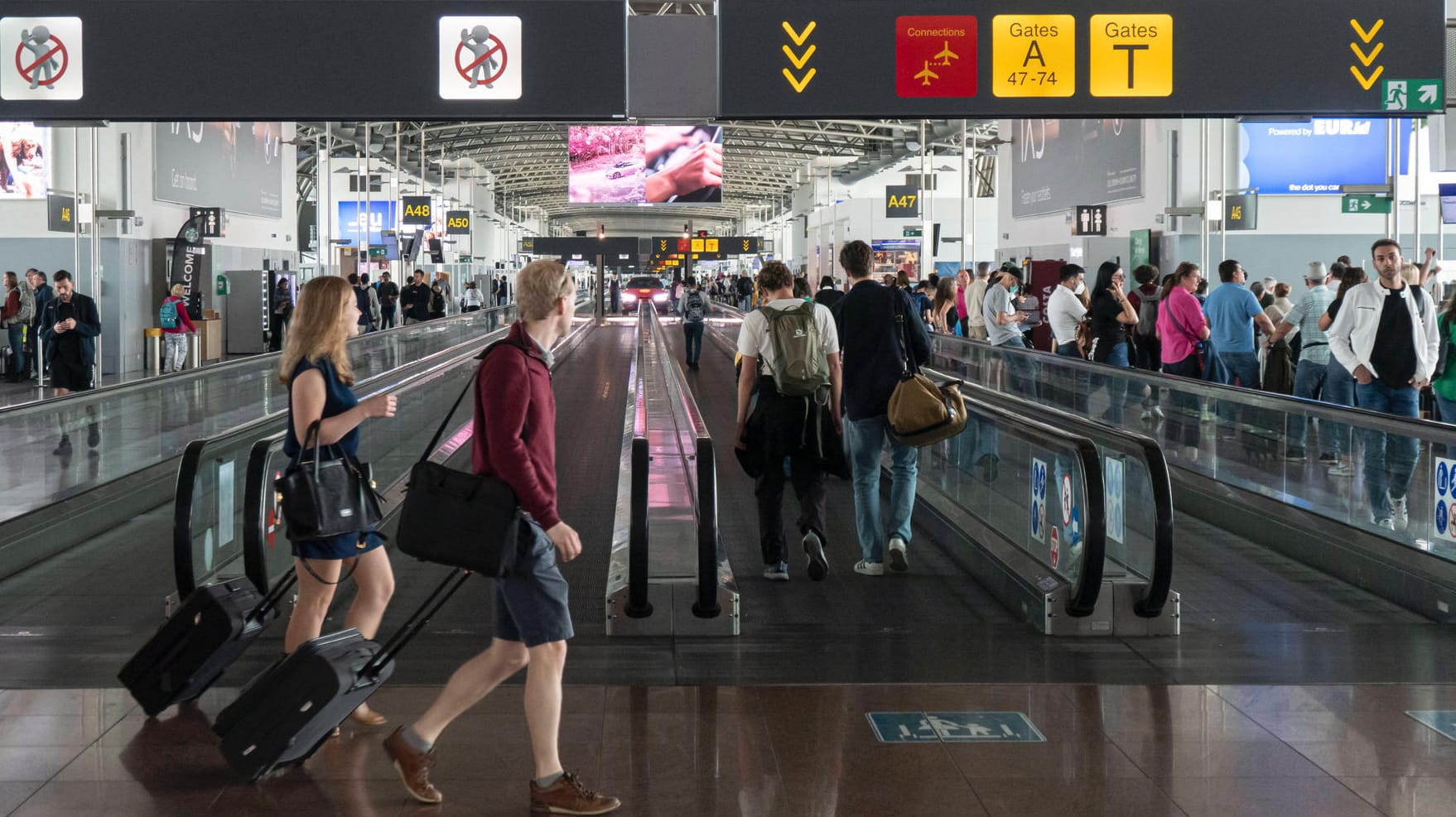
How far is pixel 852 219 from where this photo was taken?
4341 centimetres

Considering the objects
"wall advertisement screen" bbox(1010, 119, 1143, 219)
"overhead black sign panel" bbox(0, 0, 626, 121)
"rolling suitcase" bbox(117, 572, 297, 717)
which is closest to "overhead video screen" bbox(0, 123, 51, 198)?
"overhead black sign panel" bbox(0, 0, 626, 121)

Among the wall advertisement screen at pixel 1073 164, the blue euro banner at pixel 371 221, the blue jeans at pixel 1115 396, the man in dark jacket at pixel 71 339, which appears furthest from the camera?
the blue euro banner at pixel 371 221

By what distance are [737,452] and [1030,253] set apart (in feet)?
80.9

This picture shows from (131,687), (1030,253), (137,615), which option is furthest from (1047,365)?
(1030,253)

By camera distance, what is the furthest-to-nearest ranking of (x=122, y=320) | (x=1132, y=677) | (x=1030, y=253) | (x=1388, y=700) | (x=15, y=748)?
(x=1030, y=253)
(x=122, y=320)
(x=1132, y=677)
(x=1388, y=700)
(x=15, y=748)

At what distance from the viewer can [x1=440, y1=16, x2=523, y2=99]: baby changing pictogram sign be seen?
9102 millimetres

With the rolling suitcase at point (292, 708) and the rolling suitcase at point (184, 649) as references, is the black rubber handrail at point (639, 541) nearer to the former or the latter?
the rolling suitcase at point (184, 649)

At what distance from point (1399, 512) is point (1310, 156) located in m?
17.2

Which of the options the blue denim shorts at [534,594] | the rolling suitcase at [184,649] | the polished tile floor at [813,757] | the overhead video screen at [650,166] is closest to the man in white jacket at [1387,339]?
the polished tile floor at [813,757]

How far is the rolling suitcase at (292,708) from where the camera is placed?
167 inches

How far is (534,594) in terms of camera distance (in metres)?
4.12

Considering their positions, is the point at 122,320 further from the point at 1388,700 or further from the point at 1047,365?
the point at 1388,700

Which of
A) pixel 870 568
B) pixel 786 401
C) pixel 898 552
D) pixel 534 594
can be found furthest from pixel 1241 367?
pixel 534 594

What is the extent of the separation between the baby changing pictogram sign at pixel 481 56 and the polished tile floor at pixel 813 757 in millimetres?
4884
